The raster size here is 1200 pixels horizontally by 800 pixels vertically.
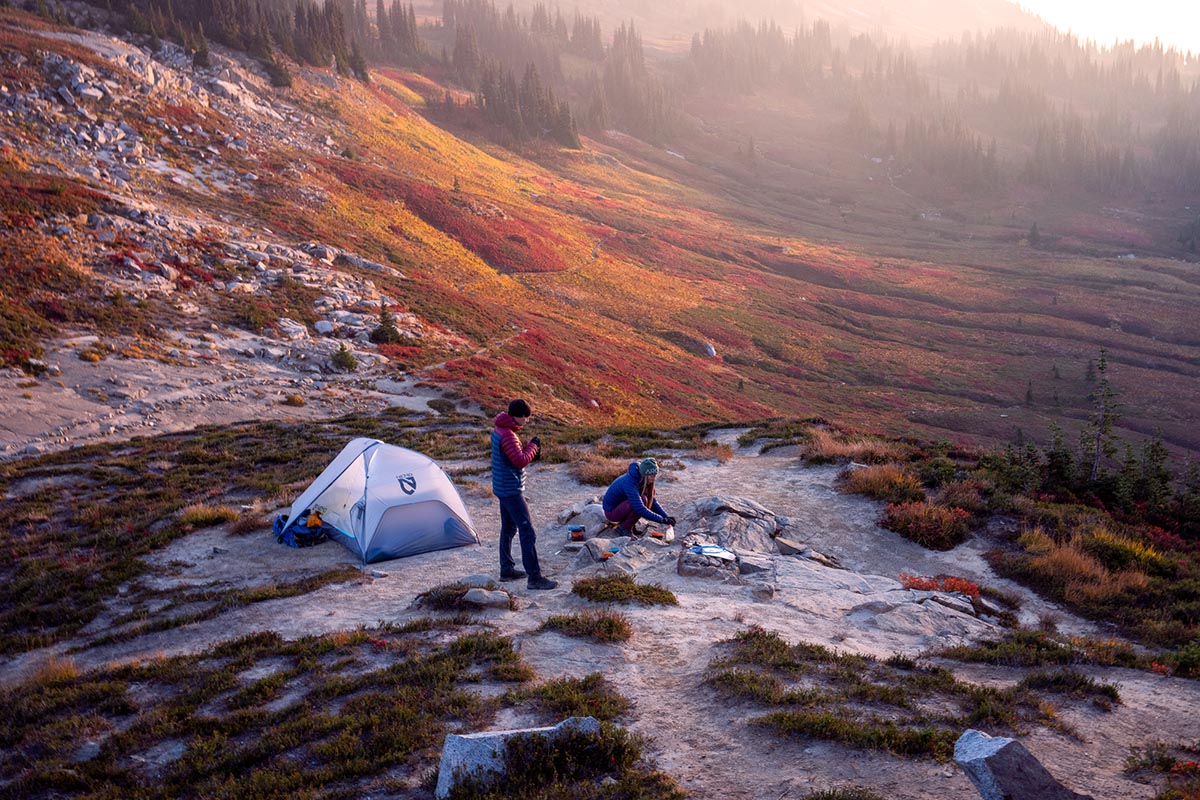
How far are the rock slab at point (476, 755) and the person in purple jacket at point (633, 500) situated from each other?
24.1 ft

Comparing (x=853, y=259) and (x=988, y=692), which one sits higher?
(x=853, y=259)

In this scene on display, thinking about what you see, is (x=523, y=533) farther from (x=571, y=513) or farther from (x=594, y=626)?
(x=571, y=513)

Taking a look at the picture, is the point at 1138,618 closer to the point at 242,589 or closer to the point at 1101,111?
the point at 242,589

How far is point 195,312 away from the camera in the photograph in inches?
1220

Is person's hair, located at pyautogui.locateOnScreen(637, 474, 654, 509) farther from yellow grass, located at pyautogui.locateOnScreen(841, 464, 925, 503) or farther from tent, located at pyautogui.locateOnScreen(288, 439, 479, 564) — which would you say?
yellow grass, located at pyautogui.locateOnScreen(841, 464, 925, 503)

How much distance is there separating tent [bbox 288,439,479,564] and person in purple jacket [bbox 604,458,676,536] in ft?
10.0

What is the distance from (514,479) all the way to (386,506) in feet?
12.7

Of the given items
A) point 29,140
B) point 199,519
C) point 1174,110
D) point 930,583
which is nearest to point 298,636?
point 199,519

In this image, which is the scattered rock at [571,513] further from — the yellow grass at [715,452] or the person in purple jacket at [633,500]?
the yellow grass at [715,452]

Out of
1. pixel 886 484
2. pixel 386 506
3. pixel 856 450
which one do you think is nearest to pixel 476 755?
pixel 386 506

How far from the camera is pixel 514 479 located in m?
11.1

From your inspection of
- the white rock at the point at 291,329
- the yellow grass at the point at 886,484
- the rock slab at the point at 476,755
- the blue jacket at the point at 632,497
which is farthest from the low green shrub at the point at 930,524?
the white rock at the point at 291,329

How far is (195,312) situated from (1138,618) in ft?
114

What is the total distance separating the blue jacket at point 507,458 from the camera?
10906 mm
